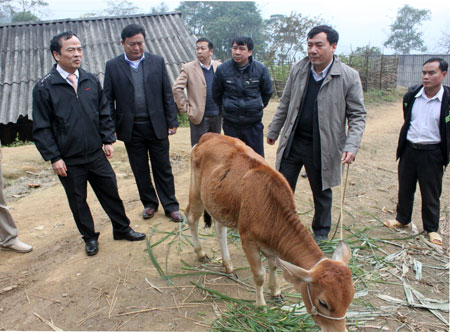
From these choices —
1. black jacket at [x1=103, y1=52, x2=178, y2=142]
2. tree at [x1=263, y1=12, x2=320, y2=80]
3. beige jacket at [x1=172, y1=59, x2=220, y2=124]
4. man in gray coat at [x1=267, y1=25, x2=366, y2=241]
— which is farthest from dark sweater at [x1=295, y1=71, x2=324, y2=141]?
tree at [x1=263, y1=12, x2=320, y2=80]

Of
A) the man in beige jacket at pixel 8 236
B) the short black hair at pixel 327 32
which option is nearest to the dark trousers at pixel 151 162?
the man in beige jacket at pixel 8 236

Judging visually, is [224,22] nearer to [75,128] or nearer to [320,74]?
[320,74]

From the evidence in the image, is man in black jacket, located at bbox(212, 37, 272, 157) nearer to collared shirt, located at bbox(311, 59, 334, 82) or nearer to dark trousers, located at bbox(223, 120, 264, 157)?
dark trousers, located at bbox(223, 120, 264, 157)

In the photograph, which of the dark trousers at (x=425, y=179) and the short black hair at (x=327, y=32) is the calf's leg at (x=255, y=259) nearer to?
the short black hair at (x=327, y=32)

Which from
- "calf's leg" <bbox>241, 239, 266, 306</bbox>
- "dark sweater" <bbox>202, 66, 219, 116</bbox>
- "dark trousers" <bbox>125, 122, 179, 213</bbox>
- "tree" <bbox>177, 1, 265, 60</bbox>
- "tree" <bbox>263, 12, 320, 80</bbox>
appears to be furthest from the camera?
"tree" <bbox>177, 1, 265, 60</bbox>

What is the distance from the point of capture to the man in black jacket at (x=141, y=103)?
465cm

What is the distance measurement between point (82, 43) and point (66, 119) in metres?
11.3

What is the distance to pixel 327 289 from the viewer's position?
238cm

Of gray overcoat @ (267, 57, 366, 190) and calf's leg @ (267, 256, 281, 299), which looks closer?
calf's leg @ (267, 256, 281, 299)

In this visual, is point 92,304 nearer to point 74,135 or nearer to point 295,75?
point 74,135

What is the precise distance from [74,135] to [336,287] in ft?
10.1

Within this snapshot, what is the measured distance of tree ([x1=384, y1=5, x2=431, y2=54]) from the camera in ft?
115

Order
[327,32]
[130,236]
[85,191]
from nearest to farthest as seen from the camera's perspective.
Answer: [327,32] → [85,191] → [130,236]

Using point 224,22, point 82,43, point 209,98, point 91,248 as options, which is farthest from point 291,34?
point 91,248
